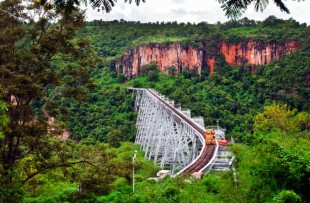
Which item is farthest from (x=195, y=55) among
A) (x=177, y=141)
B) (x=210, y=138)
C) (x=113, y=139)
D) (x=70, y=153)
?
(x=70, y=153)

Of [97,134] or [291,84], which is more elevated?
[291,84]

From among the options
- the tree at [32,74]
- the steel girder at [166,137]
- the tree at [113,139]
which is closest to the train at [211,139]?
the steel girder at [166,137]

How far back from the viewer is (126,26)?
383ft

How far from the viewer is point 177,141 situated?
3538 cm

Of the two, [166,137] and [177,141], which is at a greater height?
[177,141]

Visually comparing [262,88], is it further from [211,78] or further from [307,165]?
[307,165]

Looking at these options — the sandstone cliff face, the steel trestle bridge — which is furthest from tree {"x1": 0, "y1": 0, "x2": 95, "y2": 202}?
the sandstone cliff face

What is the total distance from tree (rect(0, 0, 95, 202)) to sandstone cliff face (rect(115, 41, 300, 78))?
64.9 metres

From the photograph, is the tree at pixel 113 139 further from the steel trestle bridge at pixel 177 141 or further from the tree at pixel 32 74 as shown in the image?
the tree at pixel 32 74

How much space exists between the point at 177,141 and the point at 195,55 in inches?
1941

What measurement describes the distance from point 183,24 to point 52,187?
3693 inches

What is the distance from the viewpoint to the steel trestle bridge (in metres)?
24.2

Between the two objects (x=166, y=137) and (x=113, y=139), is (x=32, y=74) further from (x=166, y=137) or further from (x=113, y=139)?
(x=113, y=139)

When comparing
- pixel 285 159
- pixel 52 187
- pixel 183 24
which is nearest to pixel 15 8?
pixel 52 187
